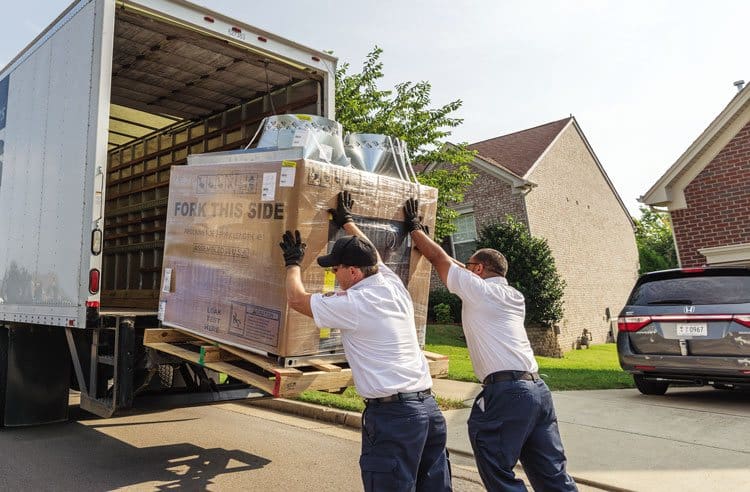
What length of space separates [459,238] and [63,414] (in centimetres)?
1444

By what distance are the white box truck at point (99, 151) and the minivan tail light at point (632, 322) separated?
13.8 ft

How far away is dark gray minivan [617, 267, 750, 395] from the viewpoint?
6.16m

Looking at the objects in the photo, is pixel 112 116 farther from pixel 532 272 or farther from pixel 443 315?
pixel 443 315

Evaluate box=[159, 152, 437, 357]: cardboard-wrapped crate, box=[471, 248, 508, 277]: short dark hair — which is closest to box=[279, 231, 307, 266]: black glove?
box=[159, 152, 437, 357]: cardboard-wrapped crate

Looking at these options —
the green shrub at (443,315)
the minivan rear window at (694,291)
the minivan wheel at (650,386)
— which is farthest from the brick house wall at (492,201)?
the minivan rear window at (694,291)

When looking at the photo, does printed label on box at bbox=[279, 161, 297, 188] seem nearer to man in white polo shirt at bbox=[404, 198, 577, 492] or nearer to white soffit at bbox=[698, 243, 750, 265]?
man in white polo shirt at bbox=[404, 198, 577, 492]

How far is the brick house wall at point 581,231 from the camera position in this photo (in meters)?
19.0

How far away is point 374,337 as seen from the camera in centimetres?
294

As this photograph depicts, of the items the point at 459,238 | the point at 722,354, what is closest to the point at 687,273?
the point at 722,354

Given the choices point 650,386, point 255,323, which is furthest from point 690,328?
point 255,323

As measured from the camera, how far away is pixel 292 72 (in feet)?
19.6

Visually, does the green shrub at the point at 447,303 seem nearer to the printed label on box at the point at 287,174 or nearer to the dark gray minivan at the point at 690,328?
the dark gray minivan at the point at 690,328

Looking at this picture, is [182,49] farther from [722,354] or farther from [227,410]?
[722,354]

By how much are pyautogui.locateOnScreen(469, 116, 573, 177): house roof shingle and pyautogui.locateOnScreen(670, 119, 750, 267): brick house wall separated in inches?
322
